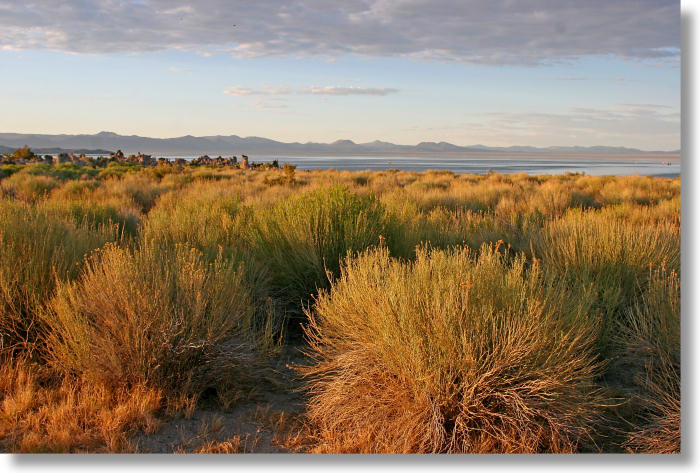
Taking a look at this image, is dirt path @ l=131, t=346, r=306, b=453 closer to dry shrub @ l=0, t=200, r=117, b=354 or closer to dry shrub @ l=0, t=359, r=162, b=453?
dry shrub @ l=0, t=359, r=162, b=453

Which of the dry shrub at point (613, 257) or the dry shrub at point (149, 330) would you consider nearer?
the dry shrub at point (149, 330)

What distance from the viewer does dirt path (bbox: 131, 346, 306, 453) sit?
3.35 metres

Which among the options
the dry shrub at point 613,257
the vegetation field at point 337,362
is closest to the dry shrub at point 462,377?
the vegetation field at point 337,362

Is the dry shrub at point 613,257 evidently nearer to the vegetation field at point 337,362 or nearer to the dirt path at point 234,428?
the vegetation field at point 337,362

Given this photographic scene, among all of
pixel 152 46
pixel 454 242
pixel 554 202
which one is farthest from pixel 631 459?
pixel 554 202

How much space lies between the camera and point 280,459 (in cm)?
321

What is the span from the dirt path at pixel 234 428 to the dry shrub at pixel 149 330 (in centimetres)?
26

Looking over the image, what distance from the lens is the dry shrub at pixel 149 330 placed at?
3820 millimetres

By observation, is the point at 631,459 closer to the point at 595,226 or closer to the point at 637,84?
the point at 637,84

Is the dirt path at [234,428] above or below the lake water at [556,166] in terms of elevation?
below

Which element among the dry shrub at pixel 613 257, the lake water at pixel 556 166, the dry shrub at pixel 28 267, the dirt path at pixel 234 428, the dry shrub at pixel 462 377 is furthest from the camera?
the lake water at pixel 556 166

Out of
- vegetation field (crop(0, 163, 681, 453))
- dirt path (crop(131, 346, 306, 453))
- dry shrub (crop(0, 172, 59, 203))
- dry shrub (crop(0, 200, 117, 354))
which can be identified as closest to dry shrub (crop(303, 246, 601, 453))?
vegetation field (crop(0, 163, 681, 453))

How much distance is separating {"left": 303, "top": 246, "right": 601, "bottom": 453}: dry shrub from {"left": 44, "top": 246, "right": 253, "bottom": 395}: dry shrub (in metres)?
1.02

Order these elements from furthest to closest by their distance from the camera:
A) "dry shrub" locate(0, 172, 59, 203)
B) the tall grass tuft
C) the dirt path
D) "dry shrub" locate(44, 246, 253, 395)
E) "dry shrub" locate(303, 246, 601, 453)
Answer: "dry shrub" locate(0, 172, 59, 203) < the tall grass tuft < "dry shrub" locate(44, 246, 253, 395) < the dirt path < "dry shrub" locate(303, 246, 601, 453)
